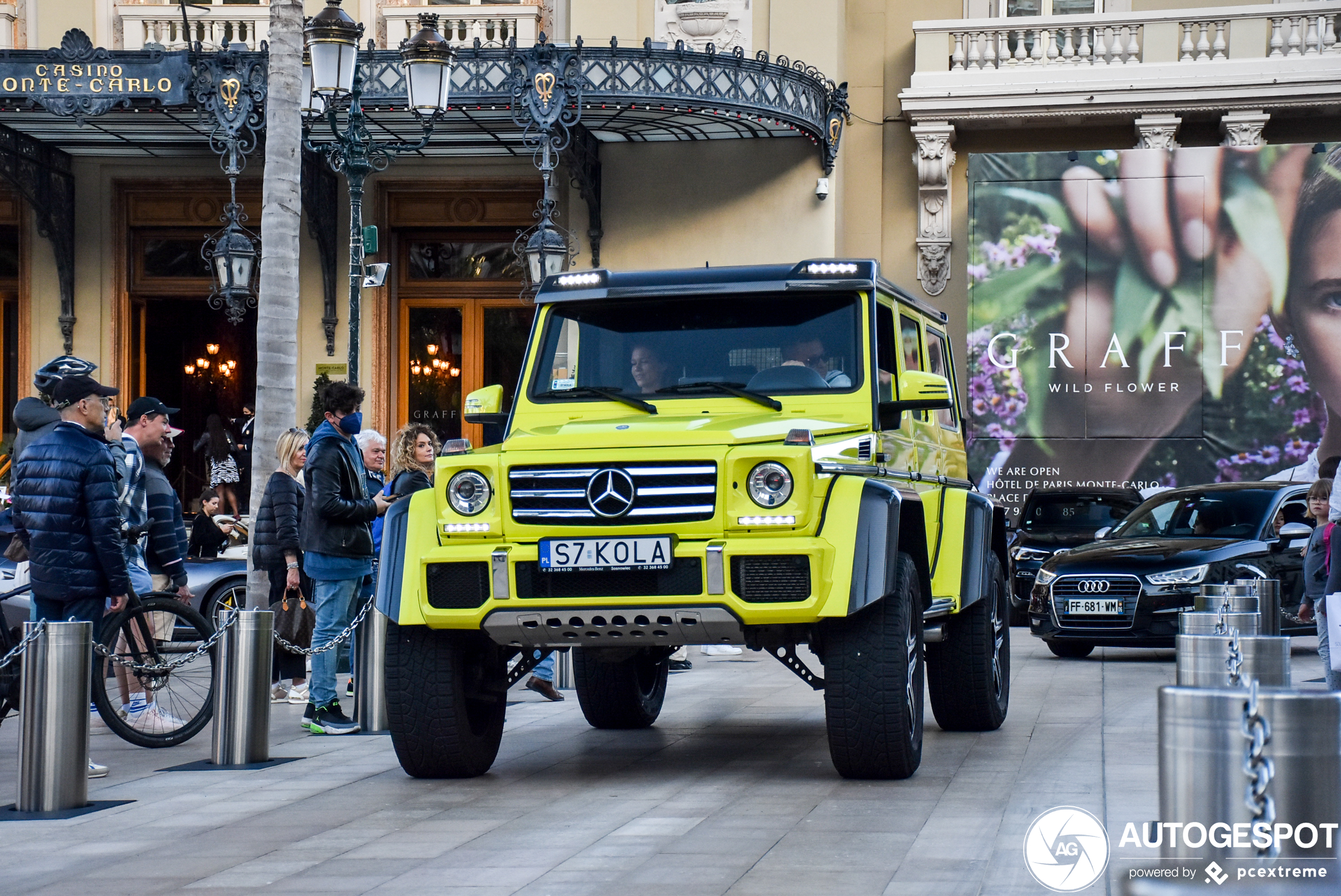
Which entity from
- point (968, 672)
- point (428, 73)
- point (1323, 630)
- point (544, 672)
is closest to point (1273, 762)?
point (968, 672)

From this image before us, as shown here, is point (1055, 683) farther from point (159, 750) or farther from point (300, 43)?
point (300, 43)

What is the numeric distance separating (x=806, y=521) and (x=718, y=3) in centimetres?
1627

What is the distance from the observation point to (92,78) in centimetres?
1955

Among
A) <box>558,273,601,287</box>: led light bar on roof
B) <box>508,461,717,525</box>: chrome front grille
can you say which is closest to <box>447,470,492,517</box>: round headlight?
<box>508,461,717,525</box>: chrome front grille

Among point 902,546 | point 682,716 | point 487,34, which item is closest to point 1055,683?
point 682,716

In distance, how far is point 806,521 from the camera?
7.13 meters

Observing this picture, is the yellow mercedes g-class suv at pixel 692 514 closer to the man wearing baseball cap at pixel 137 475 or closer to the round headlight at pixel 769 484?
the round headlight at pixel 769 484

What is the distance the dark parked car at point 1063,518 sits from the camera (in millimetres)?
18562

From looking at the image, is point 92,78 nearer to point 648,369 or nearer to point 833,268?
point 648,369

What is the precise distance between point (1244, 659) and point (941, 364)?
12.1ft

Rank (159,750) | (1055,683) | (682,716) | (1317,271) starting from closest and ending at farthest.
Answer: (159,750) < (682,716) < (1055,683) < (1317,271)

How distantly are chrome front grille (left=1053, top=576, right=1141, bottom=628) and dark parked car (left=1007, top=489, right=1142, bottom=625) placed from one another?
12.7ft

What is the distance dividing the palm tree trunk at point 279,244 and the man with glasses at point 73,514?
4.17 meters
